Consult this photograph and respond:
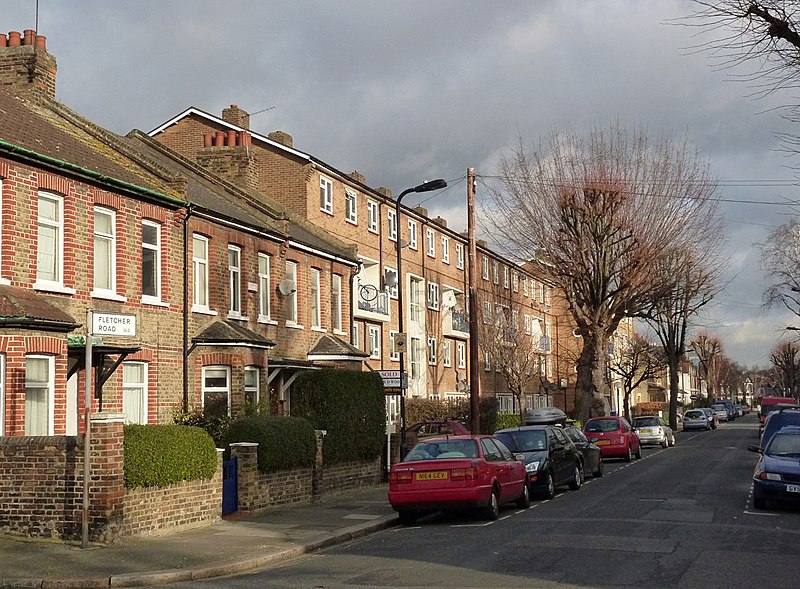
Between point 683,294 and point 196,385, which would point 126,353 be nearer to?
point 196,385

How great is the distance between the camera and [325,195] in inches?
1503

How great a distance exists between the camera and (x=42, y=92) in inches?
931

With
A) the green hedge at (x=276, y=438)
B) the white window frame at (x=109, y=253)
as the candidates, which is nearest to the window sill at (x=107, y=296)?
the white window frame at (x=109, y=253)

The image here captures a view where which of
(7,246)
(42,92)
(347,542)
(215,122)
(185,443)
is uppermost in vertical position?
(215,122)

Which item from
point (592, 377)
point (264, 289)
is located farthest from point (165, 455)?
point (592, 377)

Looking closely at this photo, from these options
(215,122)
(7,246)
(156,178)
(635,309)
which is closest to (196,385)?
(156,178)

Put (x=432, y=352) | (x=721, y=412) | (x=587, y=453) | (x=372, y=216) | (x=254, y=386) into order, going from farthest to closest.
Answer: (x=721, y=412) < (x=432, y=352) < (x=372, y=216) < (x=587, y=453) < (x=254, y=386)

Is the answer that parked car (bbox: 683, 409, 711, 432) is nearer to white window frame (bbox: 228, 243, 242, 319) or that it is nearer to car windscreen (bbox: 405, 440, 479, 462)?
white window frame (bbox: 228, 243, 242, 319)

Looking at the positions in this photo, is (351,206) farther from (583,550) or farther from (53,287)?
(583,550)

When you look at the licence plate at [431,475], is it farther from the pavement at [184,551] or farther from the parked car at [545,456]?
the parked car at [545,456]

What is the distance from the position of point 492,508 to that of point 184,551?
584 cm

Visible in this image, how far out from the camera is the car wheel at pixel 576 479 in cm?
2364

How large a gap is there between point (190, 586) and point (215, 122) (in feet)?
90.4

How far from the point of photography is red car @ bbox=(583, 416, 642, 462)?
1369 inches
